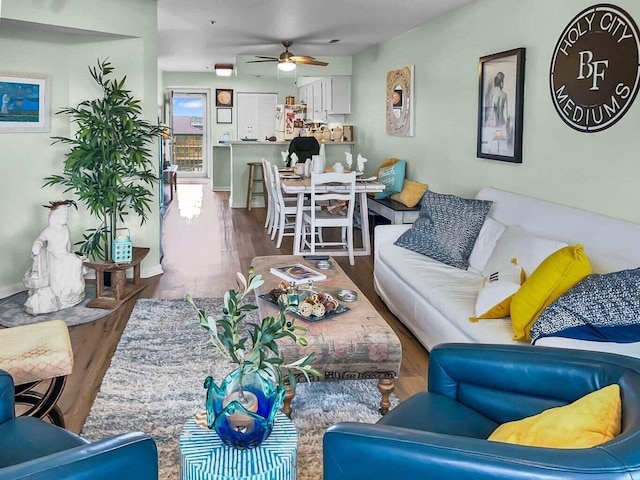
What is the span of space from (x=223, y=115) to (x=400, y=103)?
22.3 feet

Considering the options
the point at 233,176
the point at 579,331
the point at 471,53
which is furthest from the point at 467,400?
the point at 233,176

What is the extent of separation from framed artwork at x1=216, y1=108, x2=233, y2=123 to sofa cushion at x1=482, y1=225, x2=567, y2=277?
10.1 m

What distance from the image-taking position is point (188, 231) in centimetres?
794

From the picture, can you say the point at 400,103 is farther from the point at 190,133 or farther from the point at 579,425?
the point at 190,133

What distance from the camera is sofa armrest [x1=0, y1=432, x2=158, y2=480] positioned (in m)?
1.27

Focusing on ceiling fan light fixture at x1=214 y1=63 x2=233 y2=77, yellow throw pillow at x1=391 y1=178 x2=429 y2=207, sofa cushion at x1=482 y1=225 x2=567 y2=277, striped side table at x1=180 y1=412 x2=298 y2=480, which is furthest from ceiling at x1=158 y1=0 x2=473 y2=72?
striped side table at x1=180 y1=412 x2=298 y2=480

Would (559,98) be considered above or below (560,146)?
above

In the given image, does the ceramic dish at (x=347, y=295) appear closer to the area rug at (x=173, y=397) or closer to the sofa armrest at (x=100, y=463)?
the area rug at (x=173, y=397)

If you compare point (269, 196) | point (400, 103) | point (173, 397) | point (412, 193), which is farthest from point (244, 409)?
point (269, 196)

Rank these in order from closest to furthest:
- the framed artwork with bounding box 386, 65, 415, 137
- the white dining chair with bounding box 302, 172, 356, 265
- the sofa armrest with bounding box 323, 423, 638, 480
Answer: the sofa armrest with bounding box 323, 423, 638, 480, the white dining chair with bounding box 302, 172, 356, 265, the framed artwork with bounding box 386, 65, 415, 137

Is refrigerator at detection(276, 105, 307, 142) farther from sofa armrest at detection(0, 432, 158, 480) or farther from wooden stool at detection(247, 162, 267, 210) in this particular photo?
sofa armrest at detection(0, 432, 158, 480)

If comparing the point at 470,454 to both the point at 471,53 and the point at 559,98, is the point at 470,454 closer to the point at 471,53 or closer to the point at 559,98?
the point at 559,98

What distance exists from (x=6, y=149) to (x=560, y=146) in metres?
4.05

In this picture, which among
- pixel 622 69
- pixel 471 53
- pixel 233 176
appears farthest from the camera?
pixel 233 176
